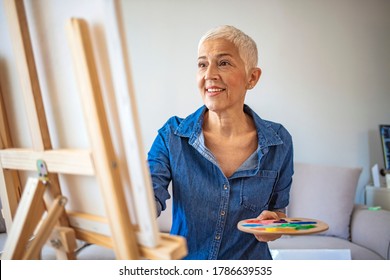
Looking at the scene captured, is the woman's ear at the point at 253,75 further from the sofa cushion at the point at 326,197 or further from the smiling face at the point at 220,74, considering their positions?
the sofa cushion at the point at 326,197

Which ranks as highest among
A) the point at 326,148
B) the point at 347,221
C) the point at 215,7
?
the point at 215,7

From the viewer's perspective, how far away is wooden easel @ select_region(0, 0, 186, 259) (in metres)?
0.48

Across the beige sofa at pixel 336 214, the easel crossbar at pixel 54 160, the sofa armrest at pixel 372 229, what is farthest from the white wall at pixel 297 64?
the easel crossbar at pixel 54 160

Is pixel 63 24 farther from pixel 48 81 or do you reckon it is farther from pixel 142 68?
pixel 142 68

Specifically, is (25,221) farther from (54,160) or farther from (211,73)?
(211,73)

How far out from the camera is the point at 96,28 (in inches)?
18.6

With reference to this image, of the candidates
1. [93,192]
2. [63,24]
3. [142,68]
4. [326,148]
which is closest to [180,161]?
[93,192]

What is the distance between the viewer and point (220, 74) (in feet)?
2.58

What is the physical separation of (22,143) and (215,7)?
0.78m

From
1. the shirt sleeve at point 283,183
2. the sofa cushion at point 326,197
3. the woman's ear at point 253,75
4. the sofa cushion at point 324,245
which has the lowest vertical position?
the sofa cushion at point 324,245

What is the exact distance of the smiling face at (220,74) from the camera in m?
0.78

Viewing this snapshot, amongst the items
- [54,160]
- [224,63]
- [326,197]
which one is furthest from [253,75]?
[326,197]

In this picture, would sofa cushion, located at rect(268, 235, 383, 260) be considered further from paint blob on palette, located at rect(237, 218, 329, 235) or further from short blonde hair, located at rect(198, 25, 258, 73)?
short blonde hair, located at rect(198, 25, 258, 73)

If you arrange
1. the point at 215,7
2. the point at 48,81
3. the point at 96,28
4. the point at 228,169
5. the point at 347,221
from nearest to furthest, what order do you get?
the point at 96,28 → the point at 48,81 → the point at 228,169 → the point at 215,7 → the point at 347,221
